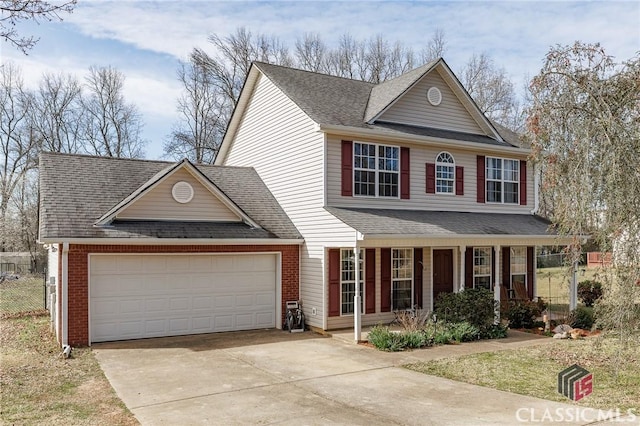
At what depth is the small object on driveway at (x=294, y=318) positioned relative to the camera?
45.7 ft

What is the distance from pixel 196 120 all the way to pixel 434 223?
24928 millimetres

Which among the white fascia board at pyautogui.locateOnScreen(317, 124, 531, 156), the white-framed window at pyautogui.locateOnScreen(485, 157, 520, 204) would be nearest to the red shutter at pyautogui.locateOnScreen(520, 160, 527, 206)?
the white-framed window at pyautogui.locateOnScreen(485, 157, 520, 204)

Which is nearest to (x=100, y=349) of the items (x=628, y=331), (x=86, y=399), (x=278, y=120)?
(x=86, y=399)

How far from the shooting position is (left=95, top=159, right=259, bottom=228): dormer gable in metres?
13.0

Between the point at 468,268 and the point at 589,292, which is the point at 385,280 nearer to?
the point at 468,268

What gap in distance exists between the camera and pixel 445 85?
55.3 feet

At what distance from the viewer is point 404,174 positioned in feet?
50.4

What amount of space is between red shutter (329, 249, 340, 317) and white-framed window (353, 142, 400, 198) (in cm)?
193

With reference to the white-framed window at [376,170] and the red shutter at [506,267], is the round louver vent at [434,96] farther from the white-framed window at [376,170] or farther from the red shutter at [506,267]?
the red shutter at [506,267]

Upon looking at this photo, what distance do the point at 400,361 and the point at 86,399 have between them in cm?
585

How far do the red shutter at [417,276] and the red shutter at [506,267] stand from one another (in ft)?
Answer: 11.3

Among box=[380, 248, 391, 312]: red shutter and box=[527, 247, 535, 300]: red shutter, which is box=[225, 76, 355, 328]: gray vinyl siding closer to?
box=[380, 248, 391, 312]: red shutter

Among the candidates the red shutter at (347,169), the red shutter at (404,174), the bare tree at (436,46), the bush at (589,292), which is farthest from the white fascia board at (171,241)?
the bare tree at (436,46)

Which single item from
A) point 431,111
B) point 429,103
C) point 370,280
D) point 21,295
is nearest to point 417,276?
point 370,280
